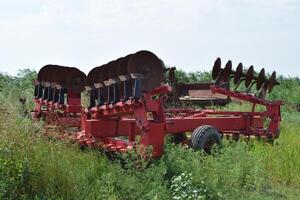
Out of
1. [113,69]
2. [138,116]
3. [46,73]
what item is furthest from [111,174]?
[46,73]

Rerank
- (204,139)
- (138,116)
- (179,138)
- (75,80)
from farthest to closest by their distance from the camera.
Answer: (75,80)
(179,138)
(204,139)
(138,116)

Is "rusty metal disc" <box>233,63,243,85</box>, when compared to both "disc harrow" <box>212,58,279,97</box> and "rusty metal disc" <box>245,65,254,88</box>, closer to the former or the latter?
"disc harrow" <box>212,58,279,97</box>

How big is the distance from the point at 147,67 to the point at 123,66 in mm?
441

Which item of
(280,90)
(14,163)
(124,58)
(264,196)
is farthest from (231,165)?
(280,90)

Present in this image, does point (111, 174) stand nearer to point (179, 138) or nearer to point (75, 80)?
point (179, 138)

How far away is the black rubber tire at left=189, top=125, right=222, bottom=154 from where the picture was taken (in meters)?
7.80

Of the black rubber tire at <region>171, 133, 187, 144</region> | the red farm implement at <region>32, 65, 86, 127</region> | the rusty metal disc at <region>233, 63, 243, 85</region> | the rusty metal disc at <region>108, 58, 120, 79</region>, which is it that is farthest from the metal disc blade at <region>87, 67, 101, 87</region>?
the rusty metal disc at <region>233, 63, 243, 85</region>

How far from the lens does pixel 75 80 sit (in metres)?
10.3

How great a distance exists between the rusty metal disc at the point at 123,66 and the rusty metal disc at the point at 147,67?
0.53 feet

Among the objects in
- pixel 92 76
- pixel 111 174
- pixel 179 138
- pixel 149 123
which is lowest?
pixel 111 174

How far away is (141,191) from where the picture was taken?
5500 mm

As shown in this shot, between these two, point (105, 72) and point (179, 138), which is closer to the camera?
point (105, 72)

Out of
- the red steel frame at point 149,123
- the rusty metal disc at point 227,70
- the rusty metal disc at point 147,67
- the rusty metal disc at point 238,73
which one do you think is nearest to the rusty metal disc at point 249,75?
the rusty metal disc at point 238,73

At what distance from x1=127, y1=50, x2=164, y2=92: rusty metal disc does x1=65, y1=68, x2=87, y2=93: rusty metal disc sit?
3.26 metres
